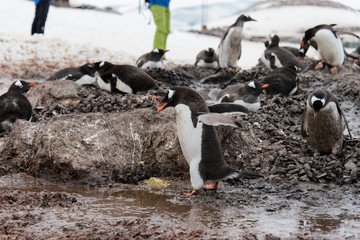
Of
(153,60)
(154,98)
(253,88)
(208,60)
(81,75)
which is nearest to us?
(154,98)

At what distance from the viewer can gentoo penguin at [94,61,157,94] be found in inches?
258

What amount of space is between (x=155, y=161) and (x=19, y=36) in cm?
834

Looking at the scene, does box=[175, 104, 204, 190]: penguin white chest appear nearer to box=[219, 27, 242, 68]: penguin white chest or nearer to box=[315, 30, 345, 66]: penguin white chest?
box=[315, 30, 345, 66]: penguin white chest

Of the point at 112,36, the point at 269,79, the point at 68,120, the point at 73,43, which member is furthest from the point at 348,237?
the point at 112,36

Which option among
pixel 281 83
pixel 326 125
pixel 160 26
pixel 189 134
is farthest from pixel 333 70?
pixel 189 134

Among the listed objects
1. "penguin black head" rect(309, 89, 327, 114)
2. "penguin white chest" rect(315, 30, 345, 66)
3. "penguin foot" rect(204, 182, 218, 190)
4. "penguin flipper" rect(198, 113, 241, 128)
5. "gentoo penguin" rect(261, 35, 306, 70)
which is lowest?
"penguin foot" rect(204, 182, 218, 190)

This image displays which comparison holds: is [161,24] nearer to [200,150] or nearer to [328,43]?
[328,43]

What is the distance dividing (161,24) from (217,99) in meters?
4.87

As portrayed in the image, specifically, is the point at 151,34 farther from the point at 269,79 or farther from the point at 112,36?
the point at 269,79

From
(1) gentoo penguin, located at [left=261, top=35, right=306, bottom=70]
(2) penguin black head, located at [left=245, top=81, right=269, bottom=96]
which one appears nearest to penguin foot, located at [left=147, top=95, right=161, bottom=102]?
(2) penguin black head, located at [left=245, top=81, right=269, bottom=96]

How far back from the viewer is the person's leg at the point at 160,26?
426 inches

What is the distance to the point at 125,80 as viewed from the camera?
258 inches

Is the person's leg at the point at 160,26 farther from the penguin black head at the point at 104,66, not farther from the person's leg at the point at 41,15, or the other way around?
the penguin black head at the point at 104,66

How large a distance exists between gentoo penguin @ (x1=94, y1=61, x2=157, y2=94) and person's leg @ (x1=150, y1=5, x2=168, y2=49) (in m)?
4.10
